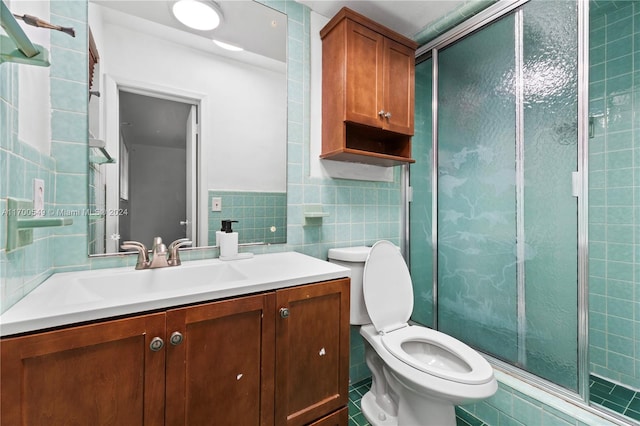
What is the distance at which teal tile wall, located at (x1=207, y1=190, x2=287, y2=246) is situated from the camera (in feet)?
4.57

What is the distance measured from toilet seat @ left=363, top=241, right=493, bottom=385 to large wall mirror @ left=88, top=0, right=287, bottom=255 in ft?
1.98

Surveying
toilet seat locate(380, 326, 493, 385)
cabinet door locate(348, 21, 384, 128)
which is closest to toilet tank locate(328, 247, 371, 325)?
toilet seat locate(380, 326, 493, 385)

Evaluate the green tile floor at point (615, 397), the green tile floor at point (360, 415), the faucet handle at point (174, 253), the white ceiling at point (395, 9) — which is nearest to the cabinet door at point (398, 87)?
the white ceiling at point (395, 9)

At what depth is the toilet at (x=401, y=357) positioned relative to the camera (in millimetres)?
1125

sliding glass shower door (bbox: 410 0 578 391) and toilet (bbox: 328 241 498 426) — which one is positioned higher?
sliding glass shower door (bbox: 410 0 578 391)

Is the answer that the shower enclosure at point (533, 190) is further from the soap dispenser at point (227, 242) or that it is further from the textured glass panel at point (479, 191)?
the soap dispenser at point (227, 242)

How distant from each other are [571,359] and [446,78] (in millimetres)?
1813

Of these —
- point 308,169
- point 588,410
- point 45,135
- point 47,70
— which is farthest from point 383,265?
point 47,70

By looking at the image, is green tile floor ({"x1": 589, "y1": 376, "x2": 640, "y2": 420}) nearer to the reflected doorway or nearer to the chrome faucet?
the chrome faucet

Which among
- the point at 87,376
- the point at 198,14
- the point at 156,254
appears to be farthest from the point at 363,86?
the point at 87,376

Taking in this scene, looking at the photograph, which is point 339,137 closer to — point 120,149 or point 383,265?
point 383,265

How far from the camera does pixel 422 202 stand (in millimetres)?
2055

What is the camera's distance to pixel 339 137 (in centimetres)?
156

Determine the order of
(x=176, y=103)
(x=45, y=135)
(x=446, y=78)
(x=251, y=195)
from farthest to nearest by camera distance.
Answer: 1. (x=446, y=78)
2. (x=251, y=195)
3. (x=176, y=103)
4. (x=45, y=135)
